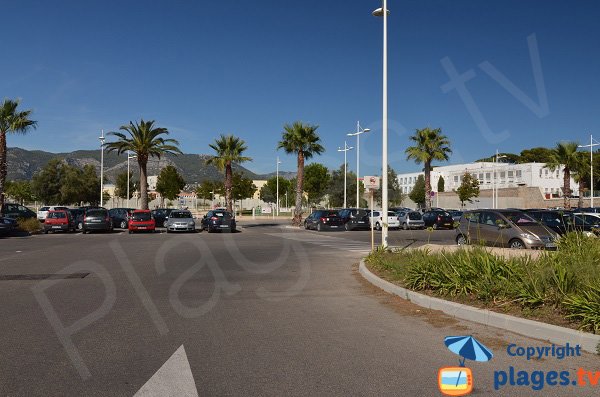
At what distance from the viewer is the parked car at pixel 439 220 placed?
39531mm

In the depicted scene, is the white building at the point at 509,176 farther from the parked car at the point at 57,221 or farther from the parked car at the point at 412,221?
the parked car at the point at 57,221

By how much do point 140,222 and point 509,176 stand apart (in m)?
83.2

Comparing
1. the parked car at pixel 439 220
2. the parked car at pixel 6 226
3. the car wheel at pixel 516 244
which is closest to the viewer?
the car wheel at pixel 516 244

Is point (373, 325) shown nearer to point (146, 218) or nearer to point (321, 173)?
point (146, 218)

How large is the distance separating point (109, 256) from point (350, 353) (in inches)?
530

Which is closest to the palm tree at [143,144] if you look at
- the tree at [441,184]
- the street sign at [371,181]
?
the street sign at [371,181]

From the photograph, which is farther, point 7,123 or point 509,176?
point 509,176

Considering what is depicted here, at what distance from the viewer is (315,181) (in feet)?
276

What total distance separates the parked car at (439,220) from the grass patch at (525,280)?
29.0 m

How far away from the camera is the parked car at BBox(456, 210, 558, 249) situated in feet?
54.4

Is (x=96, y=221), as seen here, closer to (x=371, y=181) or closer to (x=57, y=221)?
(x=57, y=221)

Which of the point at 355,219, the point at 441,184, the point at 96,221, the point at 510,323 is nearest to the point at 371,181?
the point at 510,323

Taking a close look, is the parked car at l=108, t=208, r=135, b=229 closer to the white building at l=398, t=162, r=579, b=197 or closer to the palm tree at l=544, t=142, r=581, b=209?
the palm tree at l=544, t=142, r=581, b=209

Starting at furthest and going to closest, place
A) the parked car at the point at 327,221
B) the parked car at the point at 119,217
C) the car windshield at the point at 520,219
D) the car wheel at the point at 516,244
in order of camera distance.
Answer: the parked car at the point at 119,217, the parked car at the point at 327,221, the car windshield at the point at 520,219, the car wheel at the point at 516,244
